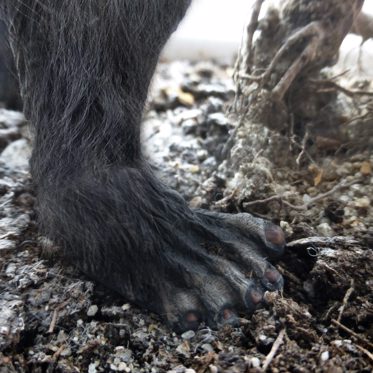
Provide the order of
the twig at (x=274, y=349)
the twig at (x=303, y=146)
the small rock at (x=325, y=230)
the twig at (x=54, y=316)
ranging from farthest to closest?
the twig at (x=303, y=146) → the small rock at (x=325, y=230) → the twig at (x=54, y=316) → the twig at (x=274, y=349)

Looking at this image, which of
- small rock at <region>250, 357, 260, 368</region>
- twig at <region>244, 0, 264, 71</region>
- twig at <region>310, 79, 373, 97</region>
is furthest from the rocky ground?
twig at <region>244, 0, 264, 71</region>

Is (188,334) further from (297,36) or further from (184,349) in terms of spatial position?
(297,36)

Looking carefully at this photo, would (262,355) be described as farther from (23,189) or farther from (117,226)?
(23,189)

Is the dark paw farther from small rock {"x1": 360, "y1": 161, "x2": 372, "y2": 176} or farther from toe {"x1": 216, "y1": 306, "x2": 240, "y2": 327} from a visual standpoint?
small rock {"x1": 360, "y1": 161, "x2": 372, "y2": 176}

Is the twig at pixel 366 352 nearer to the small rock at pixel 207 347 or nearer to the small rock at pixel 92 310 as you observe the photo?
the small rock at pixel 207 347

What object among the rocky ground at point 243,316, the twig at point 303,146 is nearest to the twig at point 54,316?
Answer: the rocky ground at point 243,316

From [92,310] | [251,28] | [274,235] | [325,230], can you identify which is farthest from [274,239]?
[251,28]

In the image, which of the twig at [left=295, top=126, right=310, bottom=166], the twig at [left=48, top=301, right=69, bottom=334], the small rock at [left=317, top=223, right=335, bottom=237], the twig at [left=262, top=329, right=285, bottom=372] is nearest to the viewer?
the twig at [left=262, top=329, right=285, bottom=372]

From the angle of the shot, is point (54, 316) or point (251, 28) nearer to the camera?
point (54, 316)
